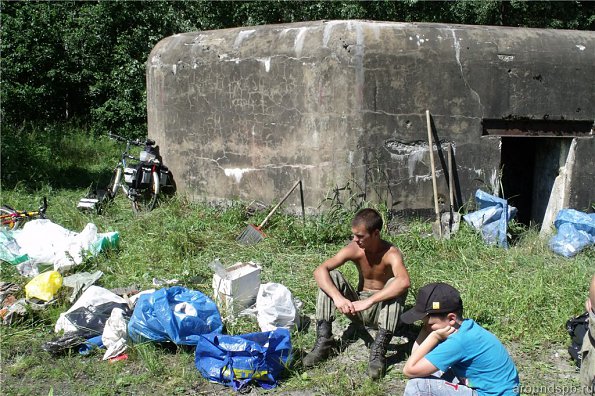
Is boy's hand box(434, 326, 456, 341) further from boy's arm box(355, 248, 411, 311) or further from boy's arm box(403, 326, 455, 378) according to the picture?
boy's arm box(355, 248, 411, 311)

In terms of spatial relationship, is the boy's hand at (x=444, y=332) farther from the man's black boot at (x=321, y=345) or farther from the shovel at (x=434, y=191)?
the shovel at (x=434, y=191)

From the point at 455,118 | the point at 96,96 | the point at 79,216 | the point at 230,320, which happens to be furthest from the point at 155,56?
the point at 96,96

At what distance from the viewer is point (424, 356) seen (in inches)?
123

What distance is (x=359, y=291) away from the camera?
4621mm

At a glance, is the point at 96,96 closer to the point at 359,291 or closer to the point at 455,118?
the point at 455,118

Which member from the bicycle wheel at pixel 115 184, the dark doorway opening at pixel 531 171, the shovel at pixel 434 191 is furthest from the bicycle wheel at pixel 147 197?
the dark doorway opening at pixel 531 171

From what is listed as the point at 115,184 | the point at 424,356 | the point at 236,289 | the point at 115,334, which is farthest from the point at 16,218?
the point at 424,356

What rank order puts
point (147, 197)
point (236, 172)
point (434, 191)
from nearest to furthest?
1. point (434, 191)
2. point (236, 172)
3. point (147, 197)

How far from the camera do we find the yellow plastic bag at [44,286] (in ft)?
16.5

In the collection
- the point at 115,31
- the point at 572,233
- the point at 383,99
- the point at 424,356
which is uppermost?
the point at 115,31

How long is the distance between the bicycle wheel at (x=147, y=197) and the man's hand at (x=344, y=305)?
178 inches

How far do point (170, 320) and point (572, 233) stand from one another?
458 cm

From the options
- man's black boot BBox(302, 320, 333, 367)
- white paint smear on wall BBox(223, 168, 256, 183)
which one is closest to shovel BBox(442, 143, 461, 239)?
white paint smear on wall BBox(223, 168, 256, 183)

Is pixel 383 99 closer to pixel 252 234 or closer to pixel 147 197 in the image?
pixel 252 234
